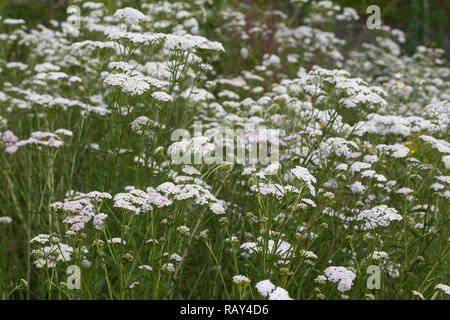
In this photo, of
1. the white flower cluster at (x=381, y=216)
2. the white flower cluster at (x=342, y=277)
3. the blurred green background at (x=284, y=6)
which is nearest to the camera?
the white flower cluster at (x=342, y=277)

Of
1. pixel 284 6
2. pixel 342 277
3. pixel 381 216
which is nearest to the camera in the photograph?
pixel 342 277

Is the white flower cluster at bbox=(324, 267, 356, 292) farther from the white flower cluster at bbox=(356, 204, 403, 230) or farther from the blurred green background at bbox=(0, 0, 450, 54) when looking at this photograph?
the blurred green background at bbox=(0, 0, 450, 54)

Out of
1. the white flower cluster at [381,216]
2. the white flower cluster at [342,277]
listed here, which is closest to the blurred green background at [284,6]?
the white flower cluster at [381,216]

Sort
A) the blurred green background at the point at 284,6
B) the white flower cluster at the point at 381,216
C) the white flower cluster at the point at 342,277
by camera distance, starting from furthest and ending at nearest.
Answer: the blurred green background at the point at 284,6 < the white flower cluster at the point at 381,216 < the white flower cluster at the point at 342,277

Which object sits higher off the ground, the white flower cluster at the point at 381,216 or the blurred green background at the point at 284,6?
the blurred green background at the point at 284,6

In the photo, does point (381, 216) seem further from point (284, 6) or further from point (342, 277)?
point (284, 6)

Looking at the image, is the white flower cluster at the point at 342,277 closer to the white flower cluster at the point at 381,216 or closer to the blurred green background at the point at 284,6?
the white flower cluster at the point at 381,216

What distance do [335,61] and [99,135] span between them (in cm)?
486

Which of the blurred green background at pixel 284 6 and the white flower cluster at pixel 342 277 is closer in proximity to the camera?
the white flower cluster at pixel 342 277

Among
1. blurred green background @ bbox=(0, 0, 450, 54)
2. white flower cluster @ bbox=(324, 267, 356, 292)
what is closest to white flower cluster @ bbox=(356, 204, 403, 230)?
white flower cluster @ bbox=(324, 267, 356, 292)

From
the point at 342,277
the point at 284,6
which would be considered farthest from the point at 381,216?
the point at 284,6

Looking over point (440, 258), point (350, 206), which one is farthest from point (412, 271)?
point (350, 206)

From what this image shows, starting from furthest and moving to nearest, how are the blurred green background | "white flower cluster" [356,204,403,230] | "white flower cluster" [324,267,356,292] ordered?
the blurred green background < "white flower cluster" [356,204,403,230] < "white flower cluster" [324,267,356,292]

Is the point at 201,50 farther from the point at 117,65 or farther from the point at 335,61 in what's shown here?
the point at 335,61
